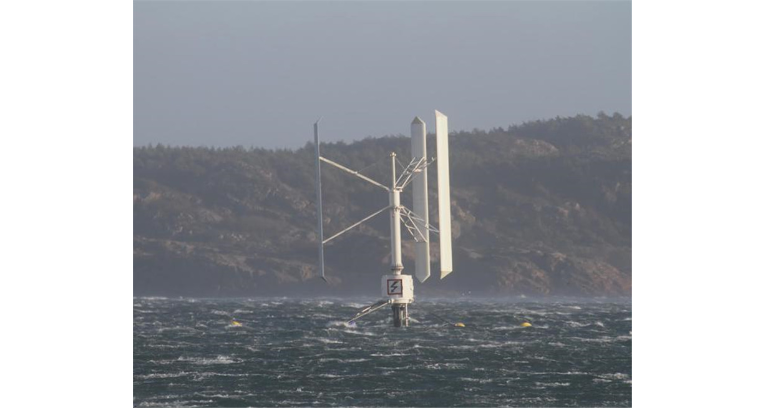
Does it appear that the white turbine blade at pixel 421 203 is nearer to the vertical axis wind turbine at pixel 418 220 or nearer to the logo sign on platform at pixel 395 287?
the vertical axis wind turbine at pixel 418 220

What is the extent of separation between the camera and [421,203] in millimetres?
58406

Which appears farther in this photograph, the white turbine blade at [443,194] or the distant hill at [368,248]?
the distant hill at [368,248]

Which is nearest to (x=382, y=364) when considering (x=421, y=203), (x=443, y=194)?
(x=443, y=194)

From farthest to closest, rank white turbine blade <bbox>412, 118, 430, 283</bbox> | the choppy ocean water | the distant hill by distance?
1. the distant hill
2. white turbine blade <bbox>412, 118, 430, 283</bbox>
3. the choppy ocean water

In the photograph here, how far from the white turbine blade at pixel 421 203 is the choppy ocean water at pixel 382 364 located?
2.77 meters

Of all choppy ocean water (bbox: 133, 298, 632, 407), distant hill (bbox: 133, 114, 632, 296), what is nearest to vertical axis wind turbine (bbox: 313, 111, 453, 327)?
choppy ocean water (bbox: 133, 298, 632, 407)

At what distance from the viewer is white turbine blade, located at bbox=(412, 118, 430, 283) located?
56.5 m

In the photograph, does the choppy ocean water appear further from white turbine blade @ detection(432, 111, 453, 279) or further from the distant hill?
the distant hill

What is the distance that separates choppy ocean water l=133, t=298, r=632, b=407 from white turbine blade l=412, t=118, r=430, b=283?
2.77 meters

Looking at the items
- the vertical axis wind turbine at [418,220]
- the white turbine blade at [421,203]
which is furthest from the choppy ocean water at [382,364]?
the white turbine blade at [421,203]

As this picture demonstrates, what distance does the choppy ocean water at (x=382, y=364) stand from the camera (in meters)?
34.6

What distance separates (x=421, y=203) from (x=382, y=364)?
15970mm
